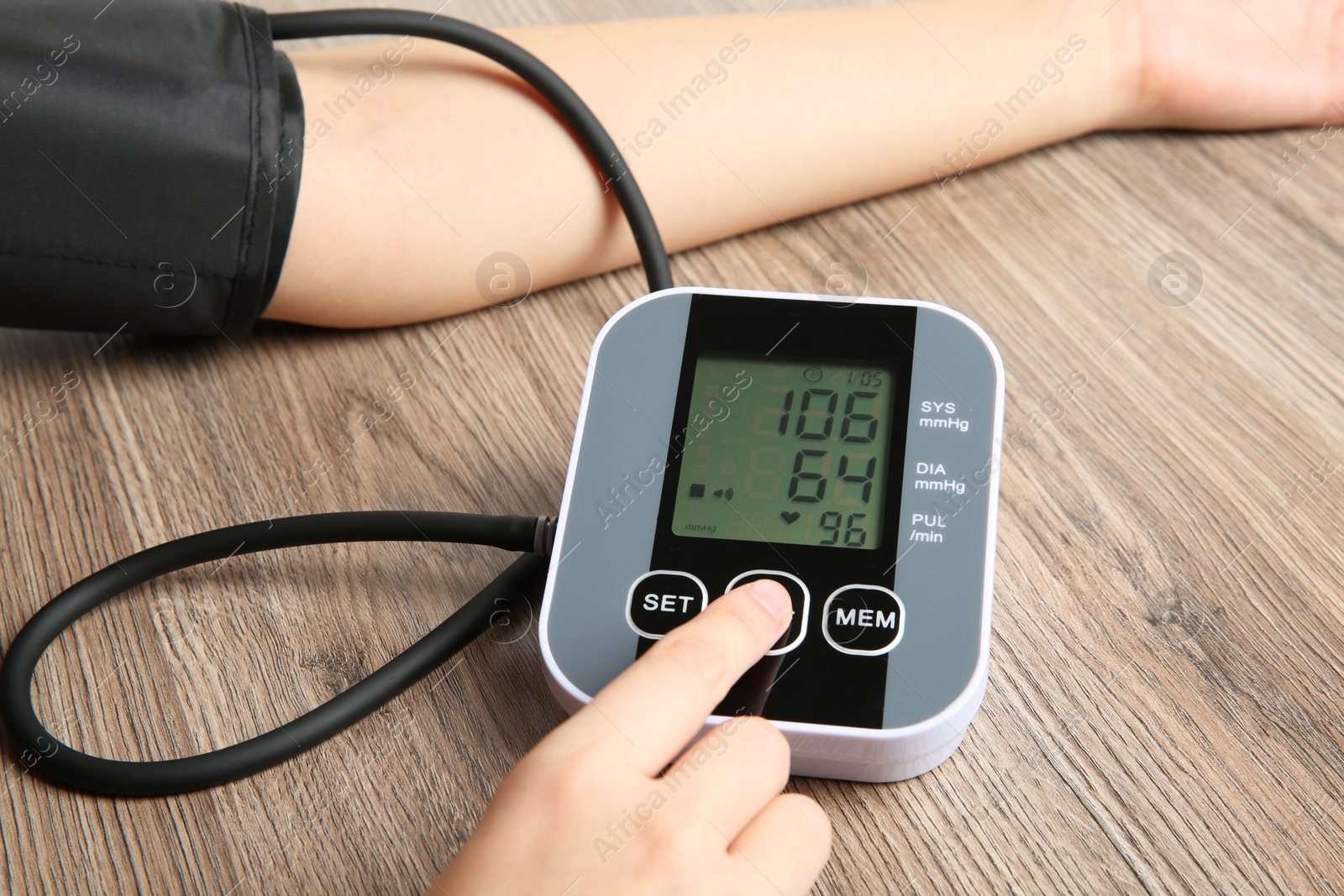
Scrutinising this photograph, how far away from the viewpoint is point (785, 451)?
0.52m

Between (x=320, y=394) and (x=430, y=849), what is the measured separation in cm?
32

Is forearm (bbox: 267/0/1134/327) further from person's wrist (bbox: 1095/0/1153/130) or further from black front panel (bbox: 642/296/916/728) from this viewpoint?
black front panel (bbox: 642/296/916/728)

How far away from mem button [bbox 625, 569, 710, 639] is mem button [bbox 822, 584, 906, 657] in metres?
0.06

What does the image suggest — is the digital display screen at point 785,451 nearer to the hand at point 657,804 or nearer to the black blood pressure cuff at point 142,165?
the hand at point 657,804

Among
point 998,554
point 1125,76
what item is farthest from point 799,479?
point 1125,76

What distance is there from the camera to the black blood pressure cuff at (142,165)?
1.91 feet

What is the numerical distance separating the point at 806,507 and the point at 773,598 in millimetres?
66

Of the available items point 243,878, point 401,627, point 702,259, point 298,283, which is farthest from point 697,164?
point 243,878

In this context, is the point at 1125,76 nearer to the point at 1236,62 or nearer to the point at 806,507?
the point at 1236,62

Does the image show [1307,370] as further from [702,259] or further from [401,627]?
[401,627]

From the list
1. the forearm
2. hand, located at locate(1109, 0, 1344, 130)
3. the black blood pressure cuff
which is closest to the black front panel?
the forearm

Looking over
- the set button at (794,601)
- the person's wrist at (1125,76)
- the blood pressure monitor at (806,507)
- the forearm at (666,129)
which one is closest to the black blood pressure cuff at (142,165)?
the forearm at (666,129)

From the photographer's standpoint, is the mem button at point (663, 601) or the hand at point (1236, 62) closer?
the mem button at point (663, 601)

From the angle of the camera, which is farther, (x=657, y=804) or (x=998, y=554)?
(x=998, y=554)
